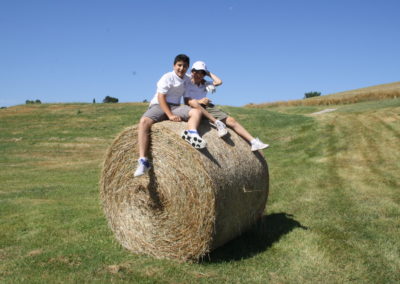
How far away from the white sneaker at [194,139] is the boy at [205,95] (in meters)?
0.68

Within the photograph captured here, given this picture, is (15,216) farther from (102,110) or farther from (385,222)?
(102,110)

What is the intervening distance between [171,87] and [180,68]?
0.30 m

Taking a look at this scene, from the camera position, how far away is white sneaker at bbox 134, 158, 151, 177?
18.4 ft

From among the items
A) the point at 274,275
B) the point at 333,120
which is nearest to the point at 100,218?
the point at 274,275

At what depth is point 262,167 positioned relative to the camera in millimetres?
6664

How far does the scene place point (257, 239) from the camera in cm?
643

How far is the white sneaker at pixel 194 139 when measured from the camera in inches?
215

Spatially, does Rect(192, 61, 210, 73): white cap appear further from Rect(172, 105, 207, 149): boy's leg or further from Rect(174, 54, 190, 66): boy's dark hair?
Rect(172, 105, 207, 149): boy's leg

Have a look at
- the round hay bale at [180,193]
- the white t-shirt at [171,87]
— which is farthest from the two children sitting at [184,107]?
the round hay bale at [180,193]

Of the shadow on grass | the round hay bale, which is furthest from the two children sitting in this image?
the shadow on grass

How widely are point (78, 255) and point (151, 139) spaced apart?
1.80 meters

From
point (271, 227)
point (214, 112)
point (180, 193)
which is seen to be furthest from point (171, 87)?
point (271, 227)

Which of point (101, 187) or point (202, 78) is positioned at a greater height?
point (202, 78)

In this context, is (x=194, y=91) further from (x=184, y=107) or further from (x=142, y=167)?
(x=142, y=167)
